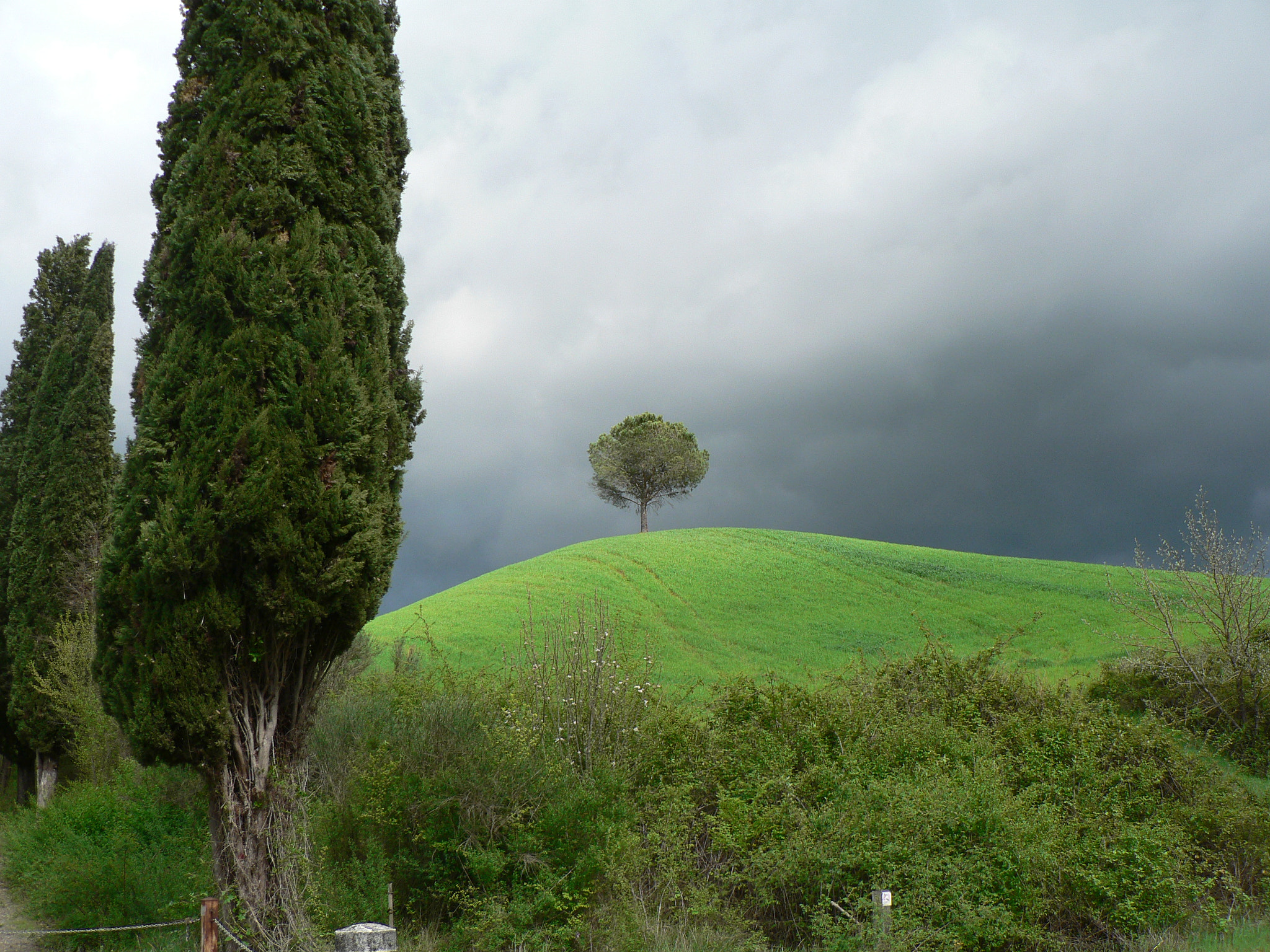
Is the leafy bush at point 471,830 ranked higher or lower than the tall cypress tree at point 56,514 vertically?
lower

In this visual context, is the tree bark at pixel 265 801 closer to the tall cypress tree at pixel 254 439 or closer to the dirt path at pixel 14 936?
the tall cypress tree at pixel 254 439

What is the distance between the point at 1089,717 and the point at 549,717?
758 centimetres

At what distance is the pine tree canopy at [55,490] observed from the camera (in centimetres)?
1897

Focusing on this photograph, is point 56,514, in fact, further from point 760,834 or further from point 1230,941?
point 1230,941

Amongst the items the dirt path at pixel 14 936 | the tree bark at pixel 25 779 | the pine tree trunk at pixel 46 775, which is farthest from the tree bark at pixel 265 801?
the tree bark at pixel 25 779

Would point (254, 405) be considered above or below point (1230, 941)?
above

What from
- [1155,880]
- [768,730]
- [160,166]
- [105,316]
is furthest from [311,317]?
[105,316]

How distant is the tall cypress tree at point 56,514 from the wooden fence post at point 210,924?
49.8 ft

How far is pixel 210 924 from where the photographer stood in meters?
6.16

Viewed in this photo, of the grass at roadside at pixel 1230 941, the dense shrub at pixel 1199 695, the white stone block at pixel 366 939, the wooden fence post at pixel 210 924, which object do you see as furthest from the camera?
the dense shrub at pixel 1199 695

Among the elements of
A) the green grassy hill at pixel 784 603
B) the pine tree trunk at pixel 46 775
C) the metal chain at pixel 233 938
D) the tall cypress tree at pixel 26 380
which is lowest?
the pine tree trunk at pixel 46 775

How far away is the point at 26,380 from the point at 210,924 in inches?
842

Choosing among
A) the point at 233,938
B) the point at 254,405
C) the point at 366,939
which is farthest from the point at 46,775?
the point at 366,939

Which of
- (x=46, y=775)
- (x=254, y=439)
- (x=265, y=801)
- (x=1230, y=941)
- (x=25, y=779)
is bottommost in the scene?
(x=1230, y=941)
